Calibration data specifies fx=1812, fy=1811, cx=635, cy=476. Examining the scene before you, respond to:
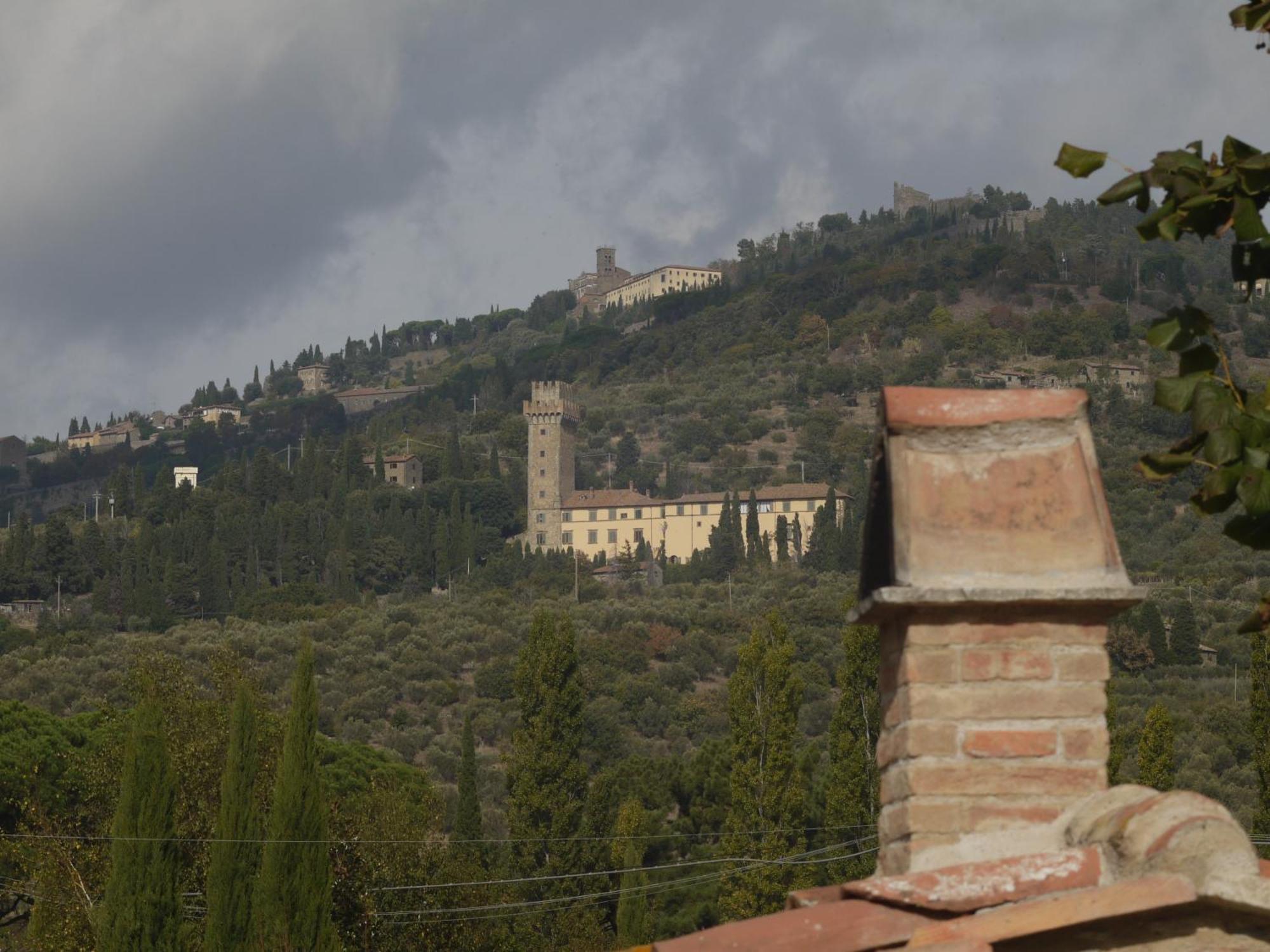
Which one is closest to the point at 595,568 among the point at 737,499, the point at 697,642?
the point at 737,499

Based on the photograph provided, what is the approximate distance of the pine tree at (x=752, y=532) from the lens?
3969 inches

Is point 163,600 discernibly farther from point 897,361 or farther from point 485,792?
point 897,361

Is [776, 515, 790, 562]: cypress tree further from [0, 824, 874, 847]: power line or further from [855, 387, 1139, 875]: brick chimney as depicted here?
[855, 387, 1139, 875]: brick chimney

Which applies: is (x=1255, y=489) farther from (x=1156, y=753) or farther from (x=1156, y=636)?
(x=1156, y=636)

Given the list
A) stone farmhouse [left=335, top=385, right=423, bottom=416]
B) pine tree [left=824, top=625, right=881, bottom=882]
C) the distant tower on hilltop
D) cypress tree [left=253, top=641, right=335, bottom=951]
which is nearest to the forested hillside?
pine tree [left=824, top=625, right=881, bottom=882]

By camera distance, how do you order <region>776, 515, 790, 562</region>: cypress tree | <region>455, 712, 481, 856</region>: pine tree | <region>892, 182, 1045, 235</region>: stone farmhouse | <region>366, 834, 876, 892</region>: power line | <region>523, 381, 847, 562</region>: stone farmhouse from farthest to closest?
<region>892, 182, 1045, 235</region>: stone farmhouse < <region>523, 381, 847, 562</region>: stone farmhouse < <region>776, 515, 790, 562</region>: cypress tree < <region>455, 712, 481, 856</region>: pine tree < <region>366, 834, 876, 892</region>: power line

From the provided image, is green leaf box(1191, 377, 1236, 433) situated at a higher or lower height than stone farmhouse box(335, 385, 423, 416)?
lower

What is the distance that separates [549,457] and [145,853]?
10485 cm

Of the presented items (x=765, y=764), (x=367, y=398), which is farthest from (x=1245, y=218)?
(x=367, y=398)

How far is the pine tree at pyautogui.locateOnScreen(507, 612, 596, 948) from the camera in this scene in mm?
39531

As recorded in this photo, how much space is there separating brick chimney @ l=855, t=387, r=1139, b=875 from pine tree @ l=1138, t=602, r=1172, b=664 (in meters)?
59.2

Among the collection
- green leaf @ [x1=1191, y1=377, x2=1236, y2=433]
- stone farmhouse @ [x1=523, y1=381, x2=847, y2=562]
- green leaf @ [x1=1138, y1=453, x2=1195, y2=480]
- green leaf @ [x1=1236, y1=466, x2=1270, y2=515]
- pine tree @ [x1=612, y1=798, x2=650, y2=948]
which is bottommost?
pine tree @ [x1=612, y1=798, x2=650, y2=948]

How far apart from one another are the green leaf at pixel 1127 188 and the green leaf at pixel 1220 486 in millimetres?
665

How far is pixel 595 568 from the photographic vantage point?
354 feet
